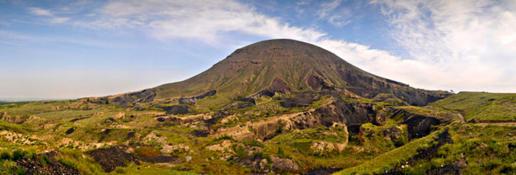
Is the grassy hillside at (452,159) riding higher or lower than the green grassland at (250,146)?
higher

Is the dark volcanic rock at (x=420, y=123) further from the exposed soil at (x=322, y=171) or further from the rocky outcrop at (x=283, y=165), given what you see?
the rocky outcrop at (x=283, y=165)

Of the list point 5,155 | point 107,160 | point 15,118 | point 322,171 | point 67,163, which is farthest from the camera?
point 15,118

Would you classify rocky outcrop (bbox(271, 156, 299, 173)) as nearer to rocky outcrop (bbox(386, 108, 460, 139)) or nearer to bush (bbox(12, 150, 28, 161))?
rocky outcrop (bbox(386, 108, 460, 139))

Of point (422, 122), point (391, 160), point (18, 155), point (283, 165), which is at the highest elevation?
point (18, 155)

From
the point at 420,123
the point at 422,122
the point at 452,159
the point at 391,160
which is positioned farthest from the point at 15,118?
the point at 452,159

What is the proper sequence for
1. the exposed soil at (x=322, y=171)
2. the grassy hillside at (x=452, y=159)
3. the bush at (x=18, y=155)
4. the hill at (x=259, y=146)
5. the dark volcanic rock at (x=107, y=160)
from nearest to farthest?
the grassy hillside at (x=452, y=159)
the hill at (x=259, y=146)
the bush at (x=18, y=155)
the dark volcanic rock at (x=107, y=160)
the exposed soil at (x=322, y=171)

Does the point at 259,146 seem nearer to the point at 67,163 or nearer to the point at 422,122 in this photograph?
the point at 422,122

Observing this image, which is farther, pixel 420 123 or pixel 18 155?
pixel 420 123

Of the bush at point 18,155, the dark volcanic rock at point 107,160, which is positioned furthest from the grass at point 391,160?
the dark volcanic rock at point 107,160

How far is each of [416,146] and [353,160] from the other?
114618 mm

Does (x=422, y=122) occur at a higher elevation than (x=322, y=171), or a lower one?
higher

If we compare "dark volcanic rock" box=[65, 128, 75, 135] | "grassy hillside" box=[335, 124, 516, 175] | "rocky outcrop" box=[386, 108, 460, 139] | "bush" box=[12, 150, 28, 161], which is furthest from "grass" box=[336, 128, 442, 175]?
"rocky outcrop" box=[386, 108, 460, 139]

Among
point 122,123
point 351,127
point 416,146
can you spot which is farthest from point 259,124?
point 416,146

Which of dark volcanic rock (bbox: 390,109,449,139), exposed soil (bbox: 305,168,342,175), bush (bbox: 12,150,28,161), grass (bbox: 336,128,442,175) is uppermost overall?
bush (bbox: 12,150,28,161)
